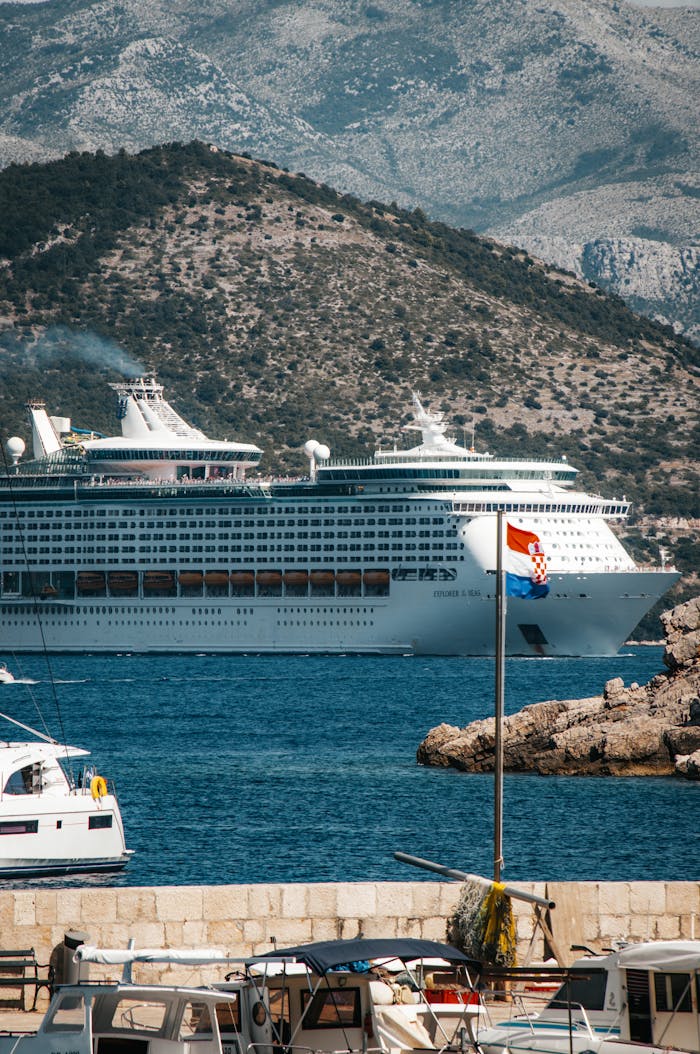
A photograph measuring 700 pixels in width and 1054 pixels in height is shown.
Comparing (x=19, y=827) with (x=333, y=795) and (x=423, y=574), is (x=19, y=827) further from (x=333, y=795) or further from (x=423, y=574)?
(x=423, y=574)

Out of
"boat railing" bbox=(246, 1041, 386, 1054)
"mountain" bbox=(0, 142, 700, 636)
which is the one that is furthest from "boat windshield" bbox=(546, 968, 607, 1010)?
"mountain" bbox=(0, 142, 700, 636)

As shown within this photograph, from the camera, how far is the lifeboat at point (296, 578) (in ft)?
287

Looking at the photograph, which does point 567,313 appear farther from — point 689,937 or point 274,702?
point 689,937

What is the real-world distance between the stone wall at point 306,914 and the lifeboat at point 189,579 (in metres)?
73.0

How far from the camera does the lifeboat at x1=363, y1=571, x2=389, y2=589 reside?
85.2 m

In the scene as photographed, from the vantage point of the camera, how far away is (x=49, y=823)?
2512 cm

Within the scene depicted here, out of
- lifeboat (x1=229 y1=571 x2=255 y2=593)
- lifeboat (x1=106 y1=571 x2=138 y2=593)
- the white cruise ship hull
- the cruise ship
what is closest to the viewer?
the white cruise ship hull

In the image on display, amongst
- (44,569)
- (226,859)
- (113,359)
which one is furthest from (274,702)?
(113,359)

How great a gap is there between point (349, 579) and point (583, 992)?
72883mm

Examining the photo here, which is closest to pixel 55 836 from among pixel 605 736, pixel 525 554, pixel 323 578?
pixel 525 554

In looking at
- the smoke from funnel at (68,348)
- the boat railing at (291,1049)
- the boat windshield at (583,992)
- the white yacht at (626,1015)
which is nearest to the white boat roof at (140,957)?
the boat railing at (291,1049)

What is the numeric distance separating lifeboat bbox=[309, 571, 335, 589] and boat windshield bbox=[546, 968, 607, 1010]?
73.4m

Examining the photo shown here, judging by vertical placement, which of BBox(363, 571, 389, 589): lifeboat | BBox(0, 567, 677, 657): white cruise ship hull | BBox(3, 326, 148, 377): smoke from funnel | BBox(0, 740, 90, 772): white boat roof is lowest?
BBox(0, 740, 90, 772): white boat roof

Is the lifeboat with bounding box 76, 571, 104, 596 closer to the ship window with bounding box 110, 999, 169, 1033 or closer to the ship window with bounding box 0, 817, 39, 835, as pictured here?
the ship window with bounding box 0, 817, 39, 835
